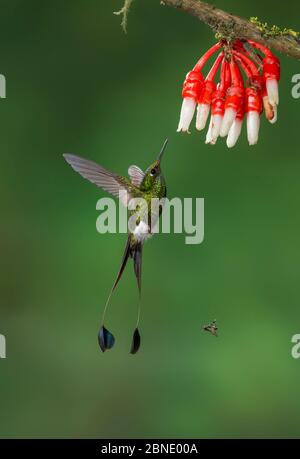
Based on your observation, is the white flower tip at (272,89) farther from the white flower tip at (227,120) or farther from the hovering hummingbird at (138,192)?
the hovering hummingbird at (138,192)

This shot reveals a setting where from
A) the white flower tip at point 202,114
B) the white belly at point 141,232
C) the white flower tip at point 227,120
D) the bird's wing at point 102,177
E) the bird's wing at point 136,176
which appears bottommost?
the white belly at point 141,232

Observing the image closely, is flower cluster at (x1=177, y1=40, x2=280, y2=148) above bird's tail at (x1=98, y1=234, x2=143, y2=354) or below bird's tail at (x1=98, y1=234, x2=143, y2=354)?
above

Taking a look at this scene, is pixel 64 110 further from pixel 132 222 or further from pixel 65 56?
pixel 132 222

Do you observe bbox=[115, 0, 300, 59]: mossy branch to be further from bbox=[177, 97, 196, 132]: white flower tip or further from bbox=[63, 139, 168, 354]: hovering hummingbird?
bbox=[63, 139, 168, 354]: hovering hummingbird

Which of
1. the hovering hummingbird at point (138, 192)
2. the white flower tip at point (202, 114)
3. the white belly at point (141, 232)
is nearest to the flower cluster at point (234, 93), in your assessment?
the white flower tip at point (202, 114)

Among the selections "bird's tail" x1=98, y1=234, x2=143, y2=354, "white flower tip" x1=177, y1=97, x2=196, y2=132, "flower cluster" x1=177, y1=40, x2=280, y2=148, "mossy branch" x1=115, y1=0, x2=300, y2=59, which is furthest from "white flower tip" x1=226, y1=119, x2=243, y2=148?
"bird's tail" x1=98, y1=234, x2=143, y2=354

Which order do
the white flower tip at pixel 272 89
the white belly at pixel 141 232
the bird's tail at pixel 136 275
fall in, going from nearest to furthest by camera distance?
the bird's tail at pixel 136 275, the white flower tip at pixel 272 89, the white belly at pixel 141 232

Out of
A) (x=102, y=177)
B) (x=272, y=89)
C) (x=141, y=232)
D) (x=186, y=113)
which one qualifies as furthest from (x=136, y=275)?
(x=272, y=89)

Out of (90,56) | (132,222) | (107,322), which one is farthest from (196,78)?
(90,56)
